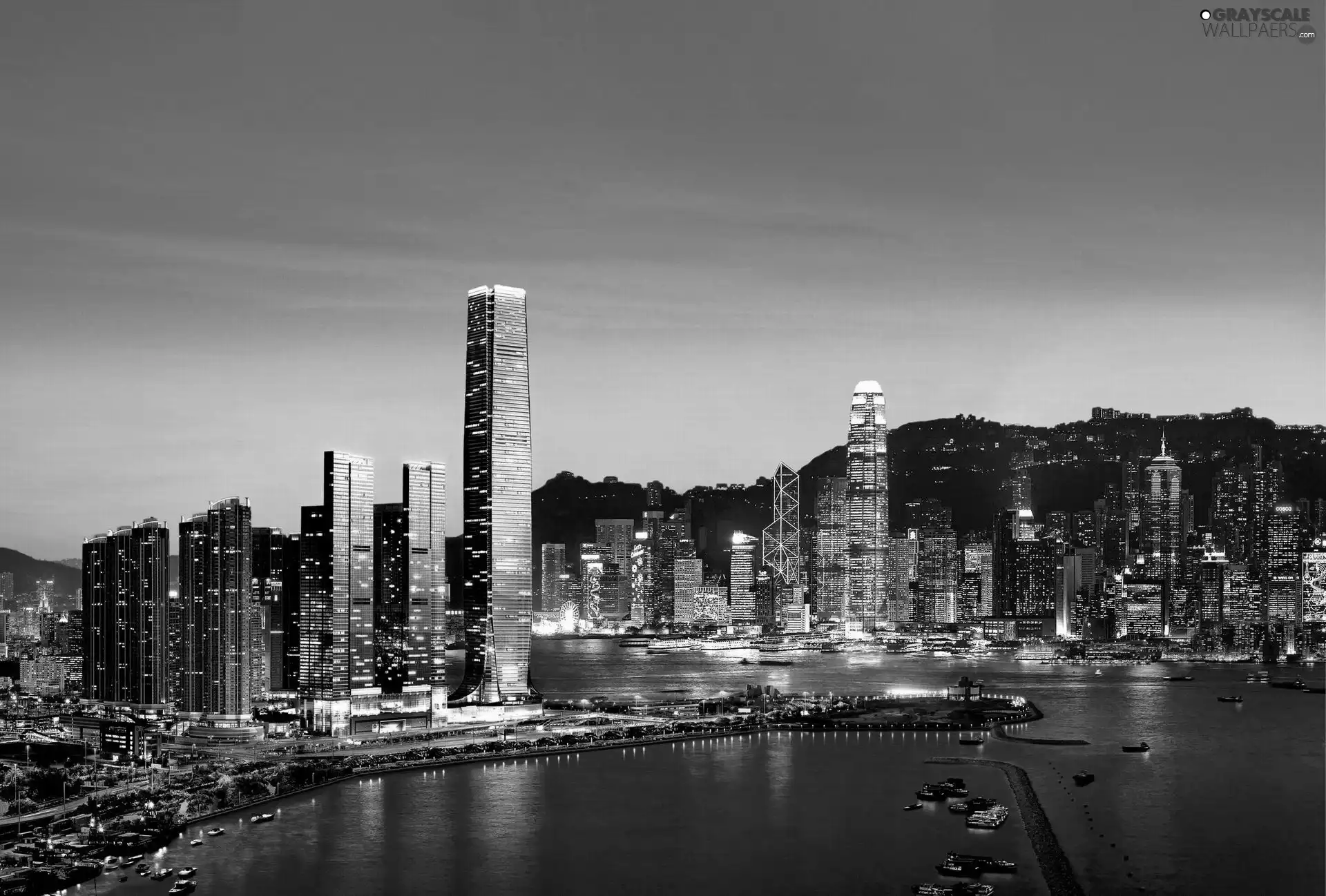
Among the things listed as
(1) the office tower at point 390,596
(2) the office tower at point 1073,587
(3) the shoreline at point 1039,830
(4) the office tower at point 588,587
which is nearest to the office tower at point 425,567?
(1) the office tower at point 390,596

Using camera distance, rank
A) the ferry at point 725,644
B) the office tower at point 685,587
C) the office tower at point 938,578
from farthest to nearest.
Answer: the office tower at point 685,587 → the office tower at point 938,578 → the ferry at point 725,644

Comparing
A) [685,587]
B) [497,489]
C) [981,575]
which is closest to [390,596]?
[497,489]

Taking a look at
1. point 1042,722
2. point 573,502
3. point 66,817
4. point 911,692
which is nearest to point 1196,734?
point 1042,722

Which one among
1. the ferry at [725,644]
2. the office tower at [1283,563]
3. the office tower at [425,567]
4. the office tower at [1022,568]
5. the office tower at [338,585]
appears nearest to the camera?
the office tower at [338,585]

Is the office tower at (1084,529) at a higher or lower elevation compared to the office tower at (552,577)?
higher

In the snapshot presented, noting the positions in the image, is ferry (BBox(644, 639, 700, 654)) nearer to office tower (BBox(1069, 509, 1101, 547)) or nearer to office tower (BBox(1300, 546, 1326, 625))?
office tower (BBox(1069, 509, 1101, 547))

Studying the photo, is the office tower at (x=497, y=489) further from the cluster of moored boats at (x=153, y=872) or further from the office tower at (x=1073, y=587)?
the office tower at (x=1073, y=587)

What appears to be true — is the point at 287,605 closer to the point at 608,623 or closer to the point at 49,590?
the point at 608,623
